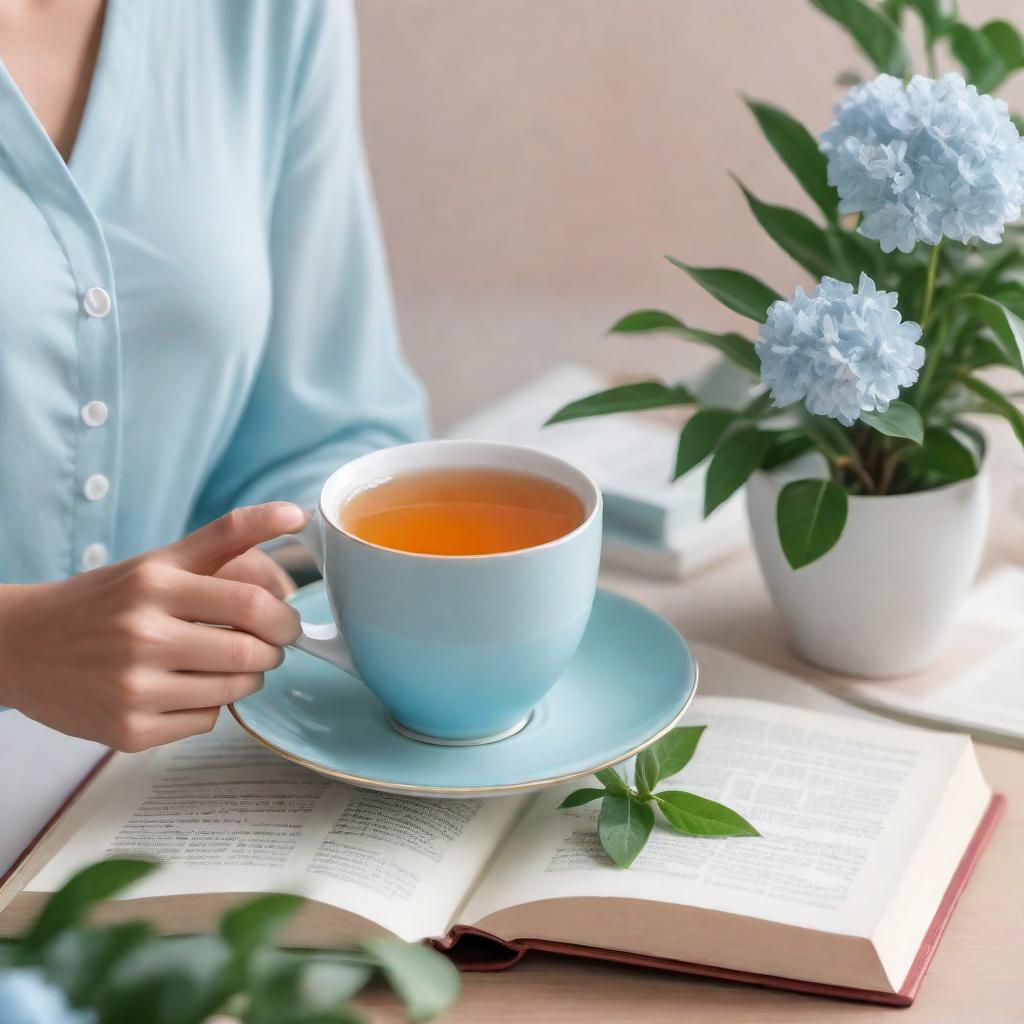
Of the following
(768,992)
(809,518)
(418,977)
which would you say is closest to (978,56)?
(809,518)

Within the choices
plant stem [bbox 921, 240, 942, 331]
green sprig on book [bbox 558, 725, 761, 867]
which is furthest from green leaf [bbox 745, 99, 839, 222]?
green sprig on book [bbox 558, 725, 761, 867]

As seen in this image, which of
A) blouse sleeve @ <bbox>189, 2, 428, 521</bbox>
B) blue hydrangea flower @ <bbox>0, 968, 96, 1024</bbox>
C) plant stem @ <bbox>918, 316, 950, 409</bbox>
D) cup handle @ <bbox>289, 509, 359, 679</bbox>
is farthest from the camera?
blouse sleeve @ <bbox>189, 2, 428, 521</bbox>

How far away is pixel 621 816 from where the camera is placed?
2.19 feet

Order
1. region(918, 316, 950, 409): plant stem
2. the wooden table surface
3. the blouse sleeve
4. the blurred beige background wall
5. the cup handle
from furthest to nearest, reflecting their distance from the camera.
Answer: the blurred beige background wall → the blouse sleeve → region(918, 316, 950, 409): plant stem → the cup handle → the wooden table surface

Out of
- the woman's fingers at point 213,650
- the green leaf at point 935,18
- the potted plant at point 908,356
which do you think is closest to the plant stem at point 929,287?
the potted plant at point 908,356

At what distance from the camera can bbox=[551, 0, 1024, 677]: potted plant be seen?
2.28 feet

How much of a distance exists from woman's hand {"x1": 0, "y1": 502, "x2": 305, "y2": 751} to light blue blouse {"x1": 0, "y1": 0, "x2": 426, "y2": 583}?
9.5 inches

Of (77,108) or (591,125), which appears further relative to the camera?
(591,125)

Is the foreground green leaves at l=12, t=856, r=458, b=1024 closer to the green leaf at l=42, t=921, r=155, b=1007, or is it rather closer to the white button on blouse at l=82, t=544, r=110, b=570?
the green leaf at l=42, t=921, r=155, b=1007

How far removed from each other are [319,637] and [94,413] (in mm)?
305

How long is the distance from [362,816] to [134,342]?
426mm

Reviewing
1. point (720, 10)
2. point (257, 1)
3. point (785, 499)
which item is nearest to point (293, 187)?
point (257, 1)

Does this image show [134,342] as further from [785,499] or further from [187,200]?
[785,499]

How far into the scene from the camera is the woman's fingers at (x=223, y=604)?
2.18 ft
